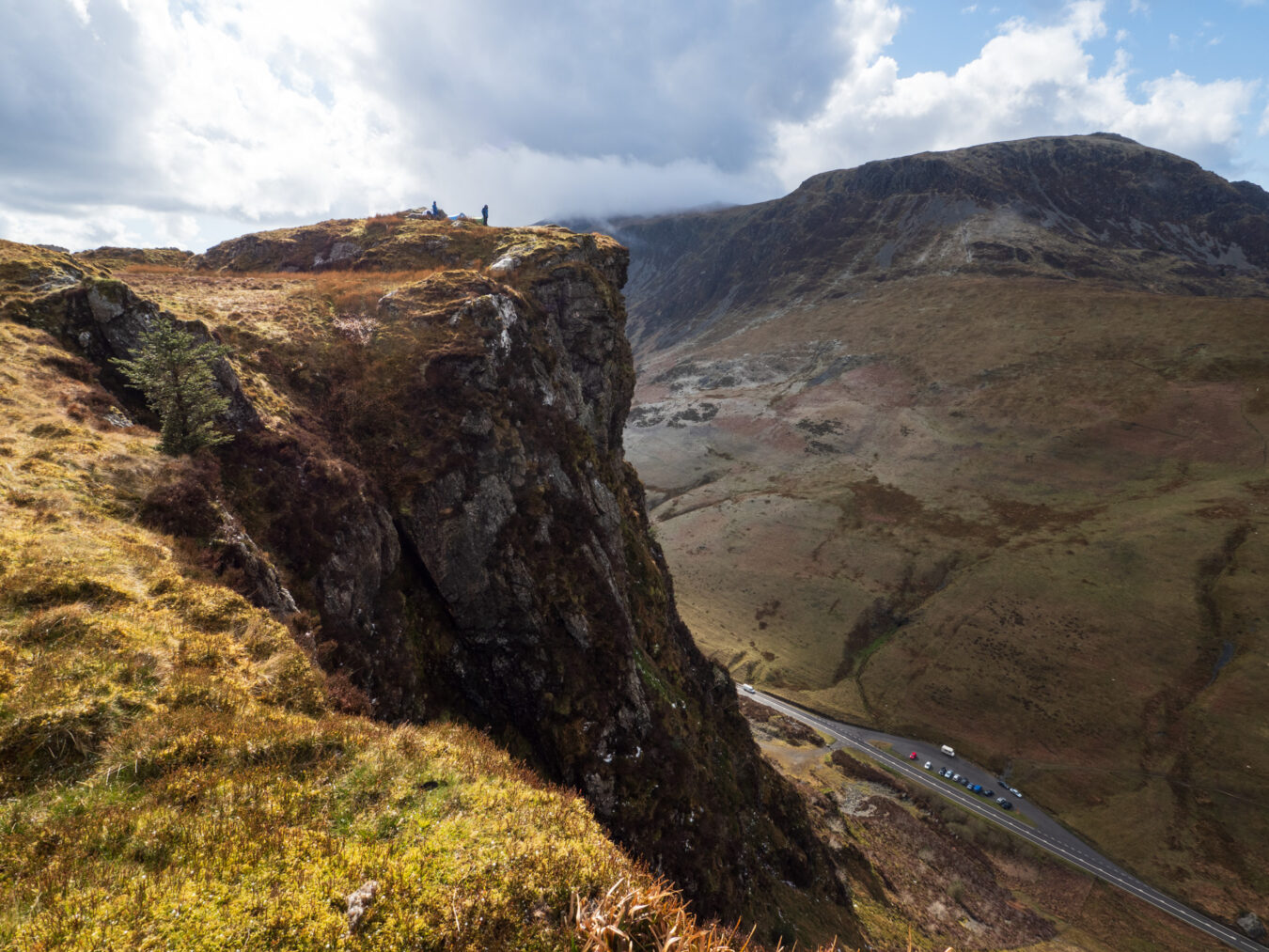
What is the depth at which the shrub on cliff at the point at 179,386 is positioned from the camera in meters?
16.3

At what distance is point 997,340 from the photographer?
557 ft

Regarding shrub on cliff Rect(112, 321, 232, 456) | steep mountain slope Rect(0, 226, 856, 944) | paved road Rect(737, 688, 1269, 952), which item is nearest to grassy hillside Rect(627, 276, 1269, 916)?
paved road Rect(737, 688, 1269, 952)

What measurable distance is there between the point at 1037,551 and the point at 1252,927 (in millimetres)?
54874

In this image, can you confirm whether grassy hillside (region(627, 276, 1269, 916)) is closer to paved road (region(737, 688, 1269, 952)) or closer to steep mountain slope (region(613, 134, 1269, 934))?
steep mountain slope (region(613, 134, 1269, 934))

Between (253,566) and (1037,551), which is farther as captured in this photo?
(1037,551)

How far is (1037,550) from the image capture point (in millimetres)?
92812

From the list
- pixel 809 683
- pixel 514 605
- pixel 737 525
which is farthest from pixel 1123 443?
pixel 514 605

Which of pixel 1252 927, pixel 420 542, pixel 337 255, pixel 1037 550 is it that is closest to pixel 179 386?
pixel 420 542

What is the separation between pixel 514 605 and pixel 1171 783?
258 ft

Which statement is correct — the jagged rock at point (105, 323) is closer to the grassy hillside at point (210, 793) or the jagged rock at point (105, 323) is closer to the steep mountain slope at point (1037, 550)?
the grassy hillside at point (210, 793)

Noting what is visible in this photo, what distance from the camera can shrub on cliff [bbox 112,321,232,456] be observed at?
53.5ft

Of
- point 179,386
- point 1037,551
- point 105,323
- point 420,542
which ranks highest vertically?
point 105,323

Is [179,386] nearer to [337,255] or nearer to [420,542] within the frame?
[420,542]

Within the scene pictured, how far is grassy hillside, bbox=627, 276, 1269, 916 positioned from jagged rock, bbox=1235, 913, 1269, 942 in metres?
1.41
